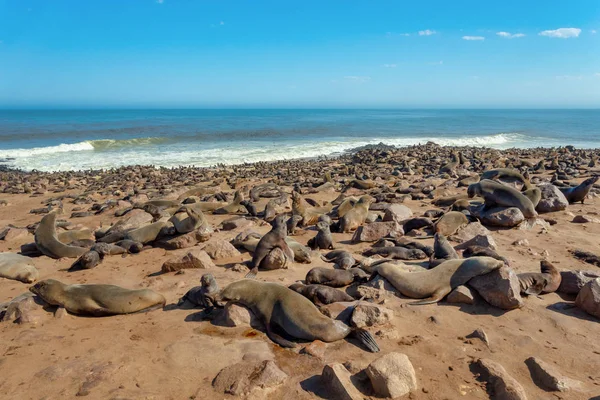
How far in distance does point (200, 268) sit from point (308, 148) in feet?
84.1

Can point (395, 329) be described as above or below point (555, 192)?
below

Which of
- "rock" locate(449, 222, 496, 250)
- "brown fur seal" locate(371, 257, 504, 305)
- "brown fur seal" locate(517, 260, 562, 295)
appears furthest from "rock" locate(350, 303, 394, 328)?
"rock" locate(449, 222, 496, 250)

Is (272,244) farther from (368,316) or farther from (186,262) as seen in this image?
(368,316)

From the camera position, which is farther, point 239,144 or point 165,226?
point 239,144

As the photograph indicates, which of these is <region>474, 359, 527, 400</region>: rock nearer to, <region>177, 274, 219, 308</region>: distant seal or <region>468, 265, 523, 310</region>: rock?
<region>468, 265, 523, 310</region>: rock

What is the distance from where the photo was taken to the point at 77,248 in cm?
707

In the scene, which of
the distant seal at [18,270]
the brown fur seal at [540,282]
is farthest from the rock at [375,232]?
the distant seal at [18,270]

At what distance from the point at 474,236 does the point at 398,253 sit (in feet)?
5.38

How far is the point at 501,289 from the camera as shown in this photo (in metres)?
4.64

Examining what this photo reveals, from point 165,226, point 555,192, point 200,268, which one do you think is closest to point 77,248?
point 165,226

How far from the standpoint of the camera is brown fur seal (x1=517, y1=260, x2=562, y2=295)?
198 inches

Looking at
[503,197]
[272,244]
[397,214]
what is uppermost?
[503,197]

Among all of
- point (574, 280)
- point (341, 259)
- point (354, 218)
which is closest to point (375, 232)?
point (354, 218)

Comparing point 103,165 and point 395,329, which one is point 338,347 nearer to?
point 395,329
